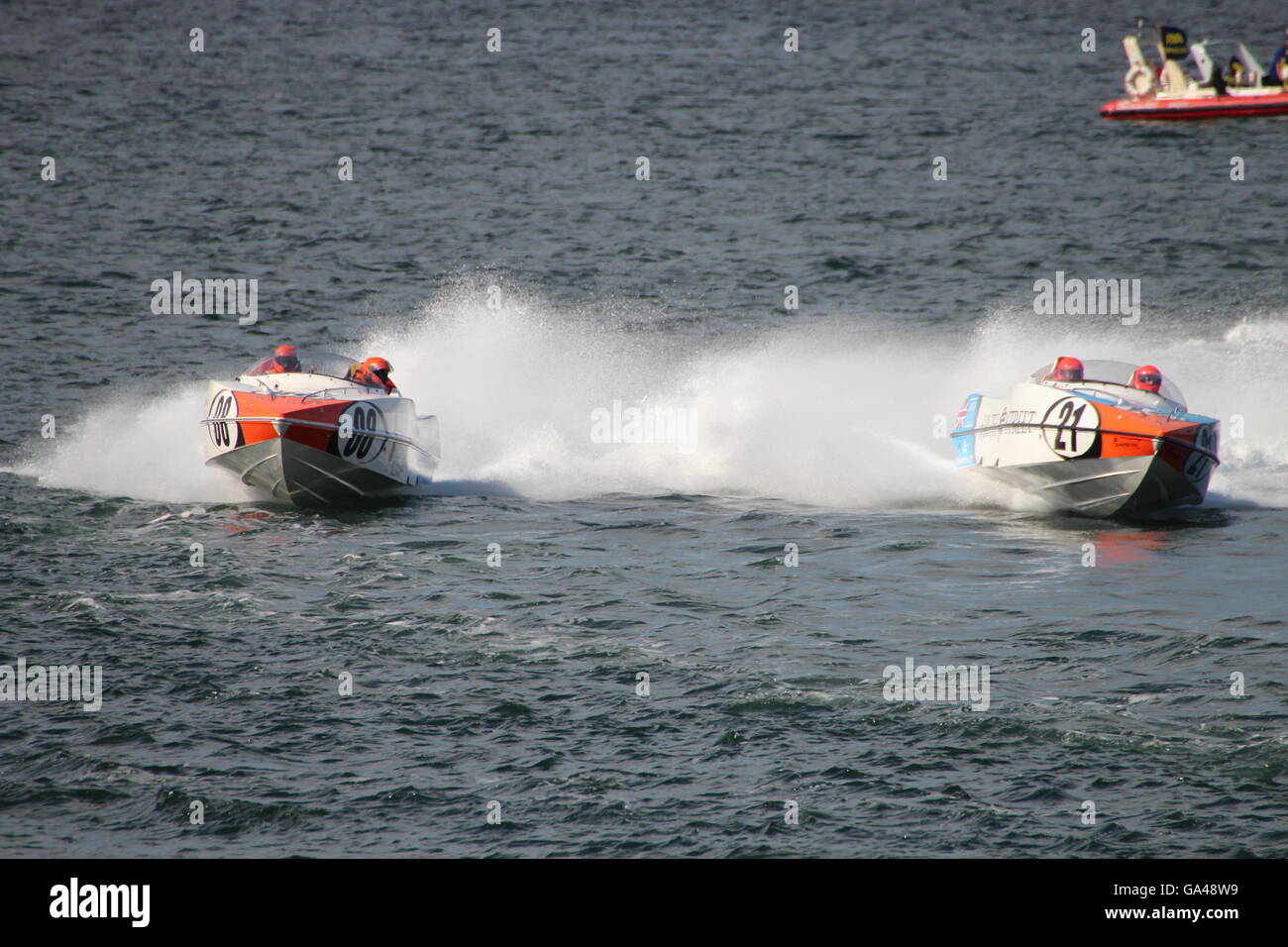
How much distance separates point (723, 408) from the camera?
85.6 feet

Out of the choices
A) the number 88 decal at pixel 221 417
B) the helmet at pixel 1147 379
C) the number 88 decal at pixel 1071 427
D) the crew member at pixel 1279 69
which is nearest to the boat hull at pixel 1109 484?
Result: the number 88 decal at pixel 1071 427

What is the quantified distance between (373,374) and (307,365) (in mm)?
978

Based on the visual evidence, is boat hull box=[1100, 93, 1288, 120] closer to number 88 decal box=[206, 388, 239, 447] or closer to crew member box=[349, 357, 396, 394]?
crew member box=[349, 357, 396, 394]

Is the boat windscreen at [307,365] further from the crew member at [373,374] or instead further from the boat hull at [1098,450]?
the boat hull at [1098,450]

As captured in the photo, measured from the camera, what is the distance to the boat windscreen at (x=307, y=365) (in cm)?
2234

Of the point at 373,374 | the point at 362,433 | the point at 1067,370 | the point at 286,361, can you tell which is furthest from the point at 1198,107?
the point at 362,433

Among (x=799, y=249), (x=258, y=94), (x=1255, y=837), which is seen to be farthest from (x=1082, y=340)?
(x=258, y=94)

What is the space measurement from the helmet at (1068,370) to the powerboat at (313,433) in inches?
378

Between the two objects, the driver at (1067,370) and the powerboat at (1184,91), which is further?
the powerboat at (1184,91)

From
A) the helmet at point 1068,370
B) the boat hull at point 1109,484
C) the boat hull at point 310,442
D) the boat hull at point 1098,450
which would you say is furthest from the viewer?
the helmet at point 1068,370

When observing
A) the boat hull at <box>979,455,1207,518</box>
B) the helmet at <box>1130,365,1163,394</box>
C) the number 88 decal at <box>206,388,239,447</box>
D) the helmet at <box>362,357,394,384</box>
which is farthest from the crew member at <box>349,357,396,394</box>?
the helmet at <box>1130,365,1163,394</box>

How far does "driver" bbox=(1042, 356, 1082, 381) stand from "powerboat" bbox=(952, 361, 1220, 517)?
75 millimetres

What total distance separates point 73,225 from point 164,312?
905 centimetres

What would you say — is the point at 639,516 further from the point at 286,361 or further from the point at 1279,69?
the point at 1279,69
